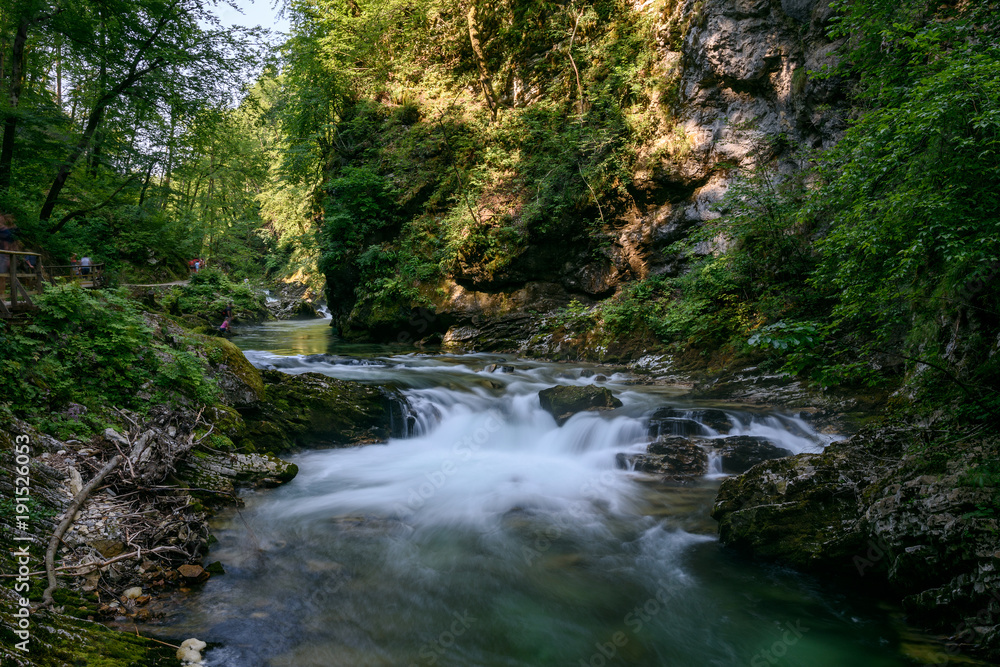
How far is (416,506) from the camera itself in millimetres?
6336

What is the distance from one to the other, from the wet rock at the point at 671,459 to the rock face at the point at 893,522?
1.43 meters

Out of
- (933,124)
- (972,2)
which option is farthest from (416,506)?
(972,2)

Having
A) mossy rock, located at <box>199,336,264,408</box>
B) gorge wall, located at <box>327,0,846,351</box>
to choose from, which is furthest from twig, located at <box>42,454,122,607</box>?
gorge wall, located at <box>327,0,846,351</box>

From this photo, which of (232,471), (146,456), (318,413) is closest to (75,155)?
(318,413)

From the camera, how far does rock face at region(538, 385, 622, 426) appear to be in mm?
8914

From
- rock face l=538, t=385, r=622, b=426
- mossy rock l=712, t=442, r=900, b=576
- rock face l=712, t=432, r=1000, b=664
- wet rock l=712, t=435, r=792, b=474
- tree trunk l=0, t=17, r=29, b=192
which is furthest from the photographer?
rock face l=538, t=385, r=622, b=426

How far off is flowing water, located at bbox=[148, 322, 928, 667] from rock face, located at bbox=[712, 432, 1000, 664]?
0.95ft

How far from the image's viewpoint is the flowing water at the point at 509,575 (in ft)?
12.0

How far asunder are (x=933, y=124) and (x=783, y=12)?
10.6 metres

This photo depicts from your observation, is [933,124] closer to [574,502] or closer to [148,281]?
[574,502]

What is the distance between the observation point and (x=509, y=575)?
483cm

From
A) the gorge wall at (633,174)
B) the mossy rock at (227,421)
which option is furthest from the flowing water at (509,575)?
the gorge wall at (633,174)

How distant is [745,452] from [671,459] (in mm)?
1039

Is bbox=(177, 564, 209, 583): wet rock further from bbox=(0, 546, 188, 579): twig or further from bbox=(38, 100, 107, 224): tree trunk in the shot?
bbox=(38, 100, 107, 224): tree trunk
